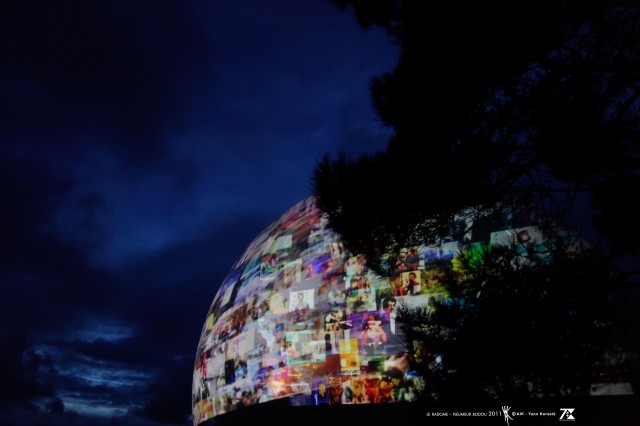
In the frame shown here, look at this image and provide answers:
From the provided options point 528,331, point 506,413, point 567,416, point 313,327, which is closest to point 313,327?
point 313,327

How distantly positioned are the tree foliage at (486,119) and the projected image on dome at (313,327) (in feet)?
5.07

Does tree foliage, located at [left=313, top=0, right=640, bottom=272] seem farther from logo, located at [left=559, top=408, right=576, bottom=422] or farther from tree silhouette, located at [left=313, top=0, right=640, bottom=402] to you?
logo, located at [left=559, top=408, right=576, bottom=422]

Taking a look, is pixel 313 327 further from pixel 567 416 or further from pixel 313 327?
pixel 567 416

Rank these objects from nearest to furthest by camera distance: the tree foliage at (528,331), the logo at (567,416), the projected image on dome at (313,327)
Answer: the tree foliage at (528,331) → the logo at (567,416) → the projected image on dome at (313,327)

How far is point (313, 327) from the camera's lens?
27.7ft

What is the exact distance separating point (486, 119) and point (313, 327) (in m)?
5.69

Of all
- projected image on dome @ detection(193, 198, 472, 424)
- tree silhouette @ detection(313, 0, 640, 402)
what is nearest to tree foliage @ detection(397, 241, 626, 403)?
tree silhouette @ detection(313, 0, 640, 402)

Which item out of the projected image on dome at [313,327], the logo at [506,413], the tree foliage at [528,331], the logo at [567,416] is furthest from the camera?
the projected image on dome at [313,327]

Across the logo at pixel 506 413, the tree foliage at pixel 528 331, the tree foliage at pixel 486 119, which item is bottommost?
the logo at pixel 506 413

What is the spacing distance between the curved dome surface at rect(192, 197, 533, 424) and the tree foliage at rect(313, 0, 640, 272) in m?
0.95

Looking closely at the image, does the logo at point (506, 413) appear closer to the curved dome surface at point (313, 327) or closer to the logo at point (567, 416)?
the logo at point (567, 416)

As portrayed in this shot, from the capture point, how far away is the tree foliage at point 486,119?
4137 millimetres

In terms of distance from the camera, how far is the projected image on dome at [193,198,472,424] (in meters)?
7.48

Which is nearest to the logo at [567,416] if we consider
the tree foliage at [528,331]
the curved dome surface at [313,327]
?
the tree foliage at [528,331]
